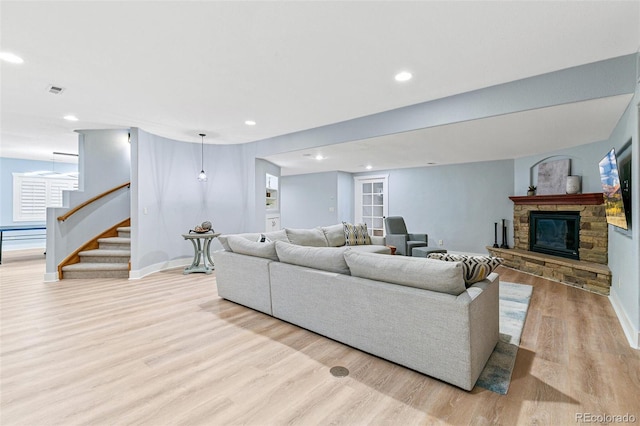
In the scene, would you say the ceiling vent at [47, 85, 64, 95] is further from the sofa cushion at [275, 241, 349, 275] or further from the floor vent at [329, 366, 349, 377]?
the floor vent at [329, 366, 349, 377]

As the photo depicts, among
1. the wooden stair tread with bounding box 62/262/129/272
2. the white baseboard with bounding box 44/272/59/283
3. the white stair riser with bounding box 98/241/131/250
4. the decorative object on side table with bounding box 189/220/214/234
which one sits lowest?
the white baseboard with bounding box 44/272/59/283

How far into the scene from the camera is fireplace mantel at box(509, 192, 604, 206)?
4.52 meters

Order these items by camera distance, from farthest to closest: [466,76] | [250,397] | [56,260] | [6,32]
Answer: [56,260]
[466,76]
[6,32]
[250,397]

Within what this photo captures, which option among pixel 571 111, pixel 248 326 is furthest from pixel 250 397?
pixel 571 111

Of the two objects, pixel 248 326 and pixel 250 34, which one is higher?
pixel 250 34

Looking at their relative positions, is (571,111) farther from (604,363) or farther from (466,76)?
(604,363)

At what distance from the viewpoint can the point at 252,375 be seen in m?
2.13

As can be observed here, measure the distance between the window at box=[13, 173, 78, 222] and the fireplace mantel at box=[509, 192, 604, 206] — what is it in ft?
37.1

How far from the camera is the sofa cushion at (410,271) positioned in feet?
6.57

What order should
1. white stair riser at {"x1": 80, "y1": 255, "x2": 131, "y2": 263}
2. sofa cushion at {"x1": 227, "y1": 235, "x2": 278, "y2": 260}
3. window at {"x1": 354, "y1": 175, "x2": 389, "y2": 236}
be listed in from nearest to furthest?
sofa cushion at {"x1": 227, "y1": 235, "x2": 278, "y2": 260} < white stair riser at {"x1": 80, "y1": 255, "x2": 131, "y2": 263} < window at {"x1": 354, "y1": 175, "x2": 389, "y2": 236}

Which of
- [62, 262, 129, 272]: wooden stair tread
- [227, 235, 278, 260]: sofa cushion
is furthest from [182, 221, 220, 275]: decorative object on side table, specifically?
[227, 235, 278, 260]: sofa cushion

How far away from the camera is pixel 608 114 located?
10.7 feet

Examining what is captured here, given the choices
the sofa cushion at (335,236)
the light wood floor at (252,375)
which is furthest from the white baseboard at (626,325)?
the sofa cushion at (335,236)

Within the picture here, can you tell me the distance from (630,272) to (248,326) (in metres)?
3.69
